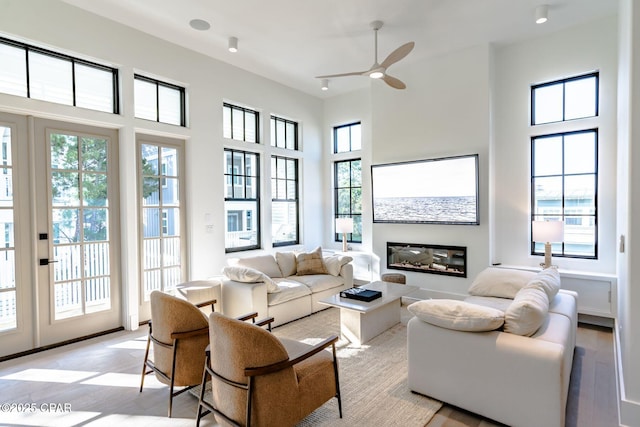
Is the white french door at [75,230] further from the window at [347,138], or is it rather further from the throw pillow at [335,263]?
the window at [347,138]

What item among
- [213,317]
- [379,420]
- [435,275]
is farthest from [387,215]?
[213,317]

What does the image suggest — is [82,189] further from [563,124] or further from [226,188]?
[563,124]

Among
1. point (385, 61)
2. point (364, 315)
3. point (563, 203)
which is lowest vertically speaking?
point (364, 315)

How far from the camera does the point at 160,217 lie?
454cm

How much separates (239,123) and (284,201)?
1.63 metres

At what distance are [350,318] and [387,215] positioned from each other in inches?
95.3

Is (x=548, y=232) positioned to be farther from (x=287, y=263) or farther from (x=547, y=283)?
(x=287, y=263)

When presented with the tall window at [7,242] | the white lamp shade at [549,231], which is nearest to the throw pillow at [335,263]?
the white lamp shade at [549,231]

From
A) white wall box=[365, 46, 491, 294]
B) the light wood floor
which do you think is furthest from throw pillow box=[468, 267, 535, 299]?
white wall box=[365, 46, 491, 294]

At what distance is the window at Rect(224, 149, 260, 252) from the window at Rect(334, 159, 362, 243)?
1.77 metres

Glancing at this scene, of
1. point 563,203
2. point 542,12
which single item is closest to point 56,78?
point 542,12

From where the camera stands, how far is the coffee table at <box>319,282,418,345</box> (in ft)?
11.9

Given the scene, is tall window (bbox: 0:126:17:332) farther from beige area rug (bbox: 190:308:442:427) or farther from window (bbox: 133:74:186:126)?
beige area rug (bbox: 190:308:442:427)

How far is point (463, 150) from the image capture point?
497 centimetres
